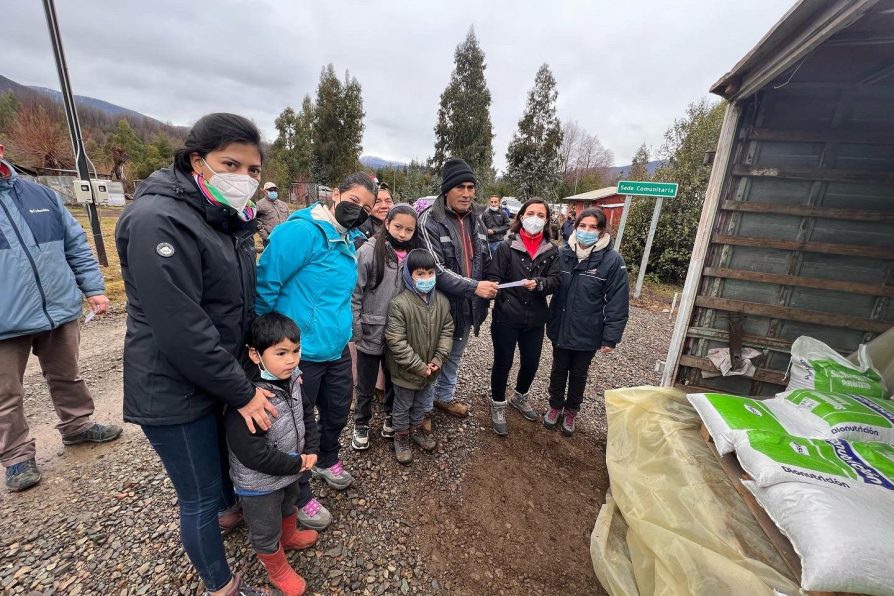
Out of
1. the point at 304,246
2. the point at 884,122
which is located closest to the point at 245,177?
the point at 304,246

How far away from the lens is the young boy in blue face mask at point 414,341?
261 cm

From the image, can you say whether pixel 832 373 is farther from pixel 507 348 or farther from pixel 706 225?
pixel 507 348

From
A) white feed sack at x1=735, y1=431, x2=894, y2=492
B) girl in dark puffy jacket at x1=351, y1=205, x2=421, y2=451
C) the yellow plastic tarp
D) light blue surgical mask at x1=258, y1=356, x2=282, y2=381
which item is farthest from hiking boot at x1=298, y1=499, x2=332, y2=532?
white feed sack at x1=735, y1=431, x2=894, y2=492

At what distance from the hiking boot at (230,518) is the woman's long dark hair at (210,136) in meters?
1.87

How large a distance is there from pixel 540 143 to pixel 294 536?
29.3m

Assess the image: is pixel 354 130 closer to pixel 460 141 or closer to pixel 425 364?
pixel 460 141

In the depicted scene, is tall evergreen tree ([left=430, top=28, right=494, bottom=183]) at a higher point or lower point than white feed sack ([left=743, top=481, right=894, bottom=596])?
higher

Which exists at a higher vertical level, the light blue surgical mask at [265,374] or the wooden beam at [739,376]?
the light blue surgical mask at [265,374]

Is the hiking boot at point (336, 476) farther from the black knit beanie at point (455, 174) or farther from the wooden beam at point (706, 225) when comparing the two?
the wooden beam at point (706, 225)

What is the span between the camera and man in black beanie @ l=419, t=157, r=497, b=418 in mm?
2857

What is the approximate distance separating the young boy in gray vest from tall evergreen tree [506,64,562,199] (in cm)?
2744

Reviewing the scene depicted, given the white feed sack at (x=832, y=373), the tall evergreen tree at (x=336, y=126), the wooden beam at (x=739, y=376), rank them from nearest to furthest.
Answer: the white feed sack at (x=832, y=373)
the wooden beam at (x=739, y=376)
the tall evergreen tree at (x=336, y=126)

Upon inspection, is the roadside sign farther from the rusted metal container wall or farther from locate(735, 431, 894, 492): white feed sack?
locate(735, 431, 894, 492): white feed sack

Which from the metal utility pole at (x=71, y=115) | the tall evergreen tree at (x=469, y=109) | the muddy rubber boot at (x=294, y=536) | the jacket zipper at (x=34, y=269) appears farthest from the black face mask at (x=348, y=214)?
the tall evergreen tree at (x=469, y=109)
